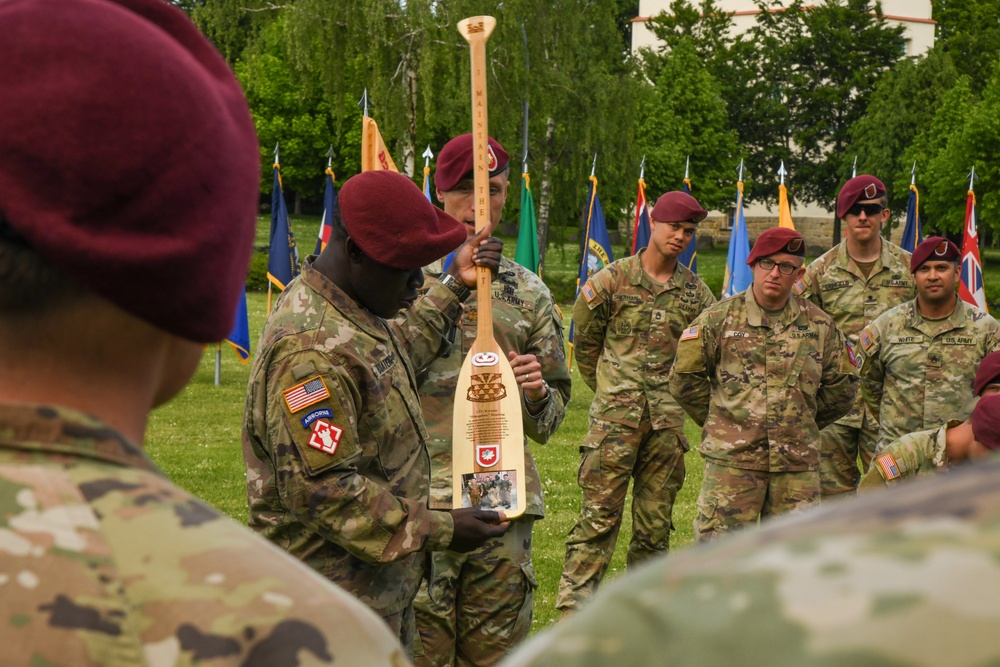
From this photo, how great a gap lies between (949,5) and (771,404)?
53.4m

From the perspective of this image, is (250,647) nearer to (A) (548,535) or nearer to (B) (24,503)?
(B) (24,503)

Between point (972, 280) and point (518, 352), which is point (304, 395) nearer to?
point (518, 352)

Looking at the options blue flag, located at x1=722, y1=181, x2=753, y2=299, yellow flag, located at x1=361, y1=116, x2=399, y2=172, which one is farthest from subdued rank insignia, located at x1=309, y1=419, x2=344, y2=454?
blue flag, located at x1=722, y1=181, x2=753, y2=299

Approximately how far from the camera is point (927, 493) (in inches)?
Answer: 27.2

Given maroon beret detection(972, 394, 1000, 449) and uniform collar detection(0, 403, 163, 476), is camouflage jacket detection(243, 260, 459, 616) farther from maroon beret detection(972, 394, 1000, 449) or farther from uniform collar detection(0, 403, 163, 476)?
maroon beret detection(972, 394, 1000, 449)

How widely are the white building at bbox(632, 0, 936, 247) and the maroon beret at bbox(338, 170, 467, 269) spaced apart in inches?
2157

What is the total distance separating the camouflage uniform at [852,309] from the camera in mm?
8648

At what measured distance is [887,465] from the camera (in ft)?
18.5

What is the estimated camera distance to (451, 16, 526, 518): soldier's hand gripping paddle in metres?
4.62

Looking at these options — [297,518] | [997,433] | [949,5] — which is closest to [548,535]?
[997,433]

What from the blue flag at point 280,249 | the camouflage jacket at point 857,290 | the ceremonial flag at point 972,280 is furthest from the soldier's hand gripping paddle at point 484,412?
the blue flag at point 280,249

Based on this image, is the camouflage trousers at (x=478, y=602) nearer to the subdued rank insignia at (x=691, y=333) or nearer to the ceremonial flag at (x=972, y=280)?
the subdued rank insignia at (x=691, y=333)

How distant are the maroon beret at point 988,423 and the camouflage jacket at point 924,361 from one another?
2.63 meters

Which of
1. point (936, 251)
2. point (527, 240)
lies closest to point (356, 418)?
point (936, 251)
